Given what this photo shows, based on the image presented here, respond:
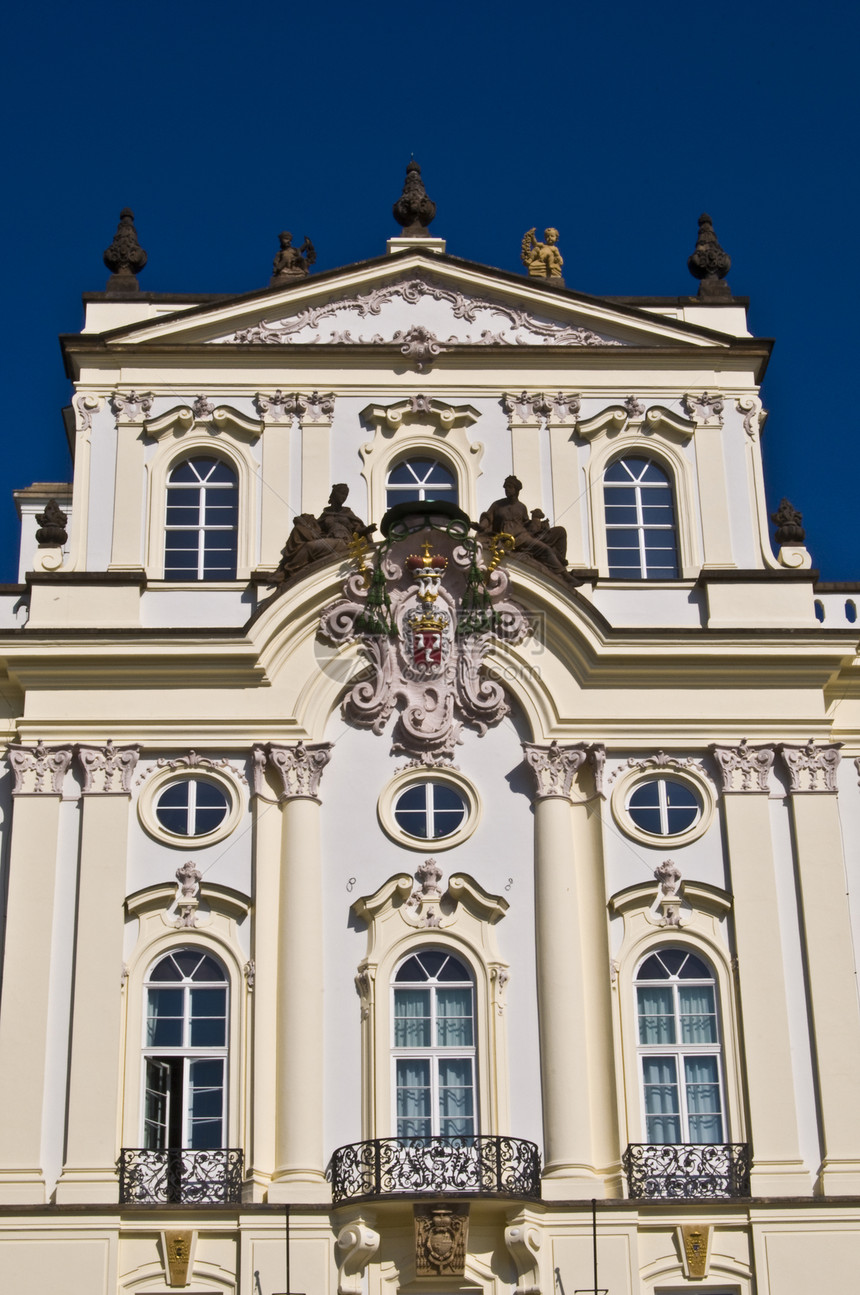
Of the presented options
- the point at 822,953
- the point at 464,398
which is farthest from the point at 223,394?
the point at 822,953

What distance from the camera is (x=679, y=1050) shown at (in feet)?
75.6

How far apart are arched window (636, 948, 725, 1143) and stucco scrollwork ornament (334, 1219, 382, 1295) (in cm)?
335

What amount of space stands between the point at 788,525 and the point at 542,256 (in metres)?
5.59

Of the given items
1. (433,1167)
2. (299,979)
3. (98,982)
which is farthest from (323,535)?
(433,1167)

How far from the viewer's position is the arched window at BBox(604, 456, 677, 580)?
25969 mm

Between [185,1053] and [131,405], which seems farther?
[131,405]

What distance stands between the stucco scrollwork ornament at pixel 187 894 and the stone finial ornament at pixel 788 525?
855 cm

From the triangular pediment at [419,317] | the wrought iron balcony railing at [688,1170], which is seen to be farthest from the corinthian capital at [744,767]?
the triangular pediment at [419,317]

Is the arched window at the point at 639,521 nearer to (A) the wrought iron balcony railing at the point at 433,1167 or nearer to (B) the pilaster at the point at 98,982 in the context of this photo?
(B) the pilaster at the point at 98,982

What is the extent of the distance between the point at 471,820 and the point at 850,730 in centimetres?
497

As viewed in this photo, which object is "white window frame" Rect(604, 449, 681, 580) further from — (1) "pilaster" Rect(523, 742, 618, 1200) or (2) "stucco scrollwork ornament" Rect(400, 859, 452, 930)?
(2) "stucco scrollwork ornament" Rect(400, 859, 452, 930)

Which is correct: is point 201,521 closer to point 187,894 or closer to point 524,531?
point 524,531

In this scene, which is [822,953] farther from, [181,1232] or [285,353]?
[285,353]

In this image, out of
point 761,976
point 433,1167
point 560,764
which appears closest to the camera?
point 433,1167
